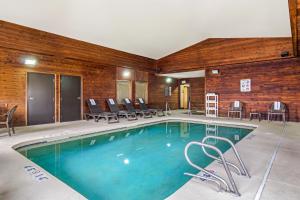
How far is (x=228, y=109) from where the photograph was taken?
8.78 metres

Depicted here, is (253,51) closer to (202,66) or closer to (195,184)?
(202,66)

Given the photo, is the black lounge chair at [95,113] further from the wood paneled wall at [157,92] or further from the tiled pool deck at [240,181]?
the wood paneled wall at [157,92]

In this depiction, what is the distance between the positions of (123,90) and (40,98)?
3878mm

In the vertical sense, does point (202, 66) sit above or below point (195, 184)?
above

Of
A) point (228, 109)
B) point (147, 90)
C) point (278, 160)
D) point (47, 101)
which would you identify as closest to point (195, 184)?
point (278, 160)

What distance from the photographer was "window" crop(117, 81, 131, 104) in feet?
29.9

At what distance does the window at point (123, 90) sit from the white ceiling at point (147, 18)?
2.04 metres

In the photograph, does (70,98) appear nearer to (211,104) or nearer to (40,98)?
(40,98)

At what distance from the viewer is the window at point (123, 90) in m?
9.10

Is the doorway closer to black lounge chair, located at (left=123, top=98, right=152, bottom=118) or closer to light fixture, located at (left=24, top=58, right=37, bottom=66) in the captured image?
black lounge chair, located at (left=123, top=98, right=152, bottom=118)

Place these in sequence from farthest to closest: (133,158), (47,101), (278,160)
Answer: (47,101), (133,158), (278,160)

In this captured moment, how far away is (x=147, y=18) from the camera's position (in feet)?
20.2

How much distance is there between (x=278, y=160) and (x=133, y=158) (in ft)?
8.19

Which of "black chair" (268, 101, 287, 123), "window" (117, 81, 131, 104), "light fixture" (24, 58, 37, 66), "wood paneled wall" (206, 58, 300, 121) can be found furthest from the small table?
"light fixture" (24, 58, 37, 66)
